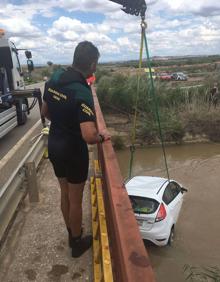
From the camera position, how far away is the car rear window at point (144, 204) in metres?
10.5

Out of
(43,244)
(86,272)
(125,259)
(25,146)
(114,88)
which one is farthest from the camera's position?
(114,88)

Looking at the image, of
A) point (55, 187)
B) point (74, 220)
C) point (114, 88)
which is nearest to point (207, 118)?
point (114, 88)

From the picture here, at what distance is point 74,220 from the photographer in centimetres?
382

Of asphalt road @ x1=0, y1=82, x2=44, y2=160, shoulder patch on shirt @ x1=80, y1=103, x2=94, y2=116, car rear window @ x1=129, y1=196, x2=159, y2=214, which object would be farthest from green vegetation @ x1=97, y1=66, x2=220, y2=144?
shoulder patch on shirt @ x1=80, y1=103, x2=94, y2=116

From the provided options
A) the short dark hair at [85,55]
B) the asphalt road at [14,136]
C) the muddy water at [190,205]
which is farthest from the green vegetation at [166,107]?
the short dark hair at [85,55]

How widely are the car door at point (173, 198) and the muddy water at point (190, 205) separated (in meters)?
1.25

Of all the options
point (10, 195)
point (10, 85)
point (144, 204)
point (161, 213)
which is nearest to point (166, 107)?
point (10, 85)

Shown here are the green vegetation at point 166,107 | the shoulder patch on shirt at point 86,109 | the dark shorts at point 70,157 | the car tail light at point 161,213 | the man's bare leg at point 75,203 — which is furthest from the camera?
the green vegetation at point 166,107

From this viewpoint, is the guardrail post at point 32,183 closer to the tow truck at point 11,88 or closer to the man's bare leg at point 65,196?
the man's bare leg at point 65,196

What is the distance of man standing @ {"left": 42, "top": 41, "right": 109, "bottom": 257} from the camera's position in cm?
325

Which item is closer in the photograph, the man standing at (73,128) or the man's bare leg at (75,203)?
the man standing at (73,128)

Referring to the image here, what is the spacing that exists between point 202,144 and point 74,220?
25.2 m

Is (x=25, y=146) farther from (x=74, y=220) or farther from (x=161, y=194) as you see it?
(x=74, y=220)

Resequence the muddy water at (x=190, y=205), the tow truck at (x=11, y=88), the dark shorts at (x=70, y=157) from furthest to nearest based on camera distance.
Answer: the tow truck at (x=11, y=88) < the muddy water at (x=190, y=205) < the dark shorts at (x=70, y=157)
